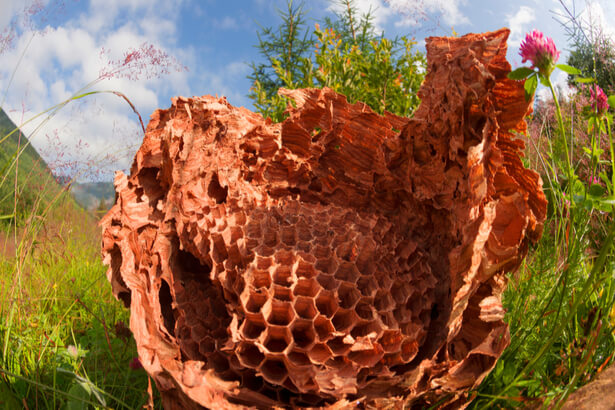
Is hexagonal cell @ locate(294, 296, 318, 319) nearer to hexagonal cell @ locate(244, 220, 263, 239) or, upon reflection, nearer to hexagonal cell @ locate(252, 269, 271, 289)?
hexagonal cell @ locate(252, 269, 271, 289)

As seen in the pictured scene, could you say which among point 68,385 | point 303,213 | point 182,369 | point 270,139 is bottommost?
point 68,385

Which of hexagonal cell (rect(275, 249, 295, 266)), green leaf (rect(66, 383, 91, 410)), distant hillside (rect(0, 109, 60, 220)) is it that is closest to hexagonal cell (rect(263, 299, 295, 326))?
hexagonal cell (rect(275, 249, 295, 266))

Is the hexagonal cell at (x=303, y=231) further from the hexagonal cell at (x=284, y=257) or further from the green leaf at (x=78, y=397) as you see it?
the green leaf at (x=78, y=397)

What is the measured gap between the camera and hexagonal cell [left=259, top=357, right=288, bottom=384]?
2.78ft

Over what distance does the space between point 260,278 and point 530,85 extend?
2.41 feet

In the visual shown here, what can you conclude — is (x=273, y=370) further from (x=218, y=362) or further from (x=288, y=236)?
(x=288, y=236)

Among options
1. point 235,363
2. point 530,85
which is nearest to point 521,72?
point 530,85

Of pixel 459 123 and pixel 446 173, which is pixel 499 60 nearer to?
pixel 459 123

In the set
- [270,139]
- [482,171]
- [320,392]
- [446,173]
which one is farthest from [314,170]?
[320,392]

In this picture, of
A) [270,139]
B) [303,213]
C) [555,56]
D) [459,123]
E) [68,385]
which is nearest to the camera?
[555,56]

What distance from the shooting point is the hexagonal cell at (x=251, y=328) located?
0.87m

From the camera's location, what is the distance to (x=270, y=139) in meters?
1.27

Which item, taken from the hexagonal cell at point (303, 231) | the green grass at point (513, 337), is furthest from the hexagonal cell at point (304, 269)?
the green grass at point (513, 337)

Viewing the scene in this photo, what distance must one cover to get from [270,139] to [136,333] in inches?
26.9
